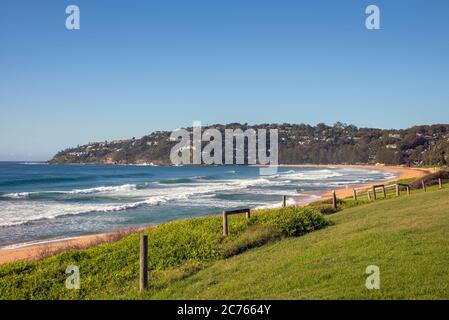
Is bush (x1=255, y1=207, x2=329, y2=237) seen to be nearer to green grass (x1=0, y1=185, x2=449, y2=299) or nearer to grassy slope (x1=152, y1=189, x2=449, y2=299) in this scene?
green grass (x1=0, y1=185, x2=449, y2=299)

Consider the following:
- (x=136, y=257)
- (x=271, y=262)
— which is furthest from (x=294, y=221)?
(x=136, y=257)

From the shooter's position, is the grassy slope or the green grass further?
the green grass

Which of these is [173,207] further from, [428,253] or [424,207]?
[428,253]

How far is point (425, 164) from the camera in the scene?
391ft

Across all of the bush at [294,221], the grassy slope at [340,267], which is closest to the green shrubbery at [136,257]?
the bush at [294,221]

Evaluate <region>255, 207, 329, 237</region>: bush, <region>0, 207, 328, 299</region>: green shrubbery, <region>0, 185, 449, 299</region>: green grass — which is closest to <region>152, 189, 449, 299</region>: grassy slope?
<region>0, 185, 449, 299</region>: green grass

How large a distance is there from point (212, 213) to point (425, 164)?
10092cm

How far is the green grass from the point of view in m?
8.41

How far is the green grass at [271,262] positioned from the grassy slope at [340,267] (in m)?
0.02

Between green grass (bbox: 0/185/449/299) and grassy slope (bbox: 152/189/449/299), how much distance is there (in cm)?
2

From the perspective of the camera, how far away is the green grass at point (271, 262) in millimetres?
8414
